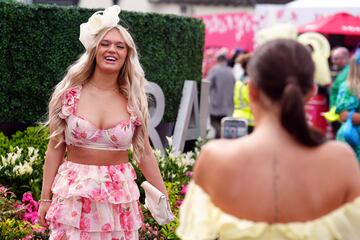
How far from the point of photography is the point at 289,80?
3158 mm

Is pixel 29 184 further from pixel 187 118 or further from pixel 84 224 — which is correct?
pixel 187 118

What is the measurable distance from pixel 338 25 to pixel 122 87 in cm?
1176

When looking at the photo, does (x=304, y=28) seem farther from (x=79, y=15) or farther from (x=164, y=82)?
(x=79, y=15)

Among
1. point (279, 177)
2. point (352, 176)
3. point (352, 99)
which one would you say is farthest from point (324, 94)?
point (279, 177)

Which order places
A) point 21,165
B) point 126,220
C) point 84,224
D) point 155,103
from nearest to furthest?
point 84,224, point 126,220, point 21,165, point 155,103

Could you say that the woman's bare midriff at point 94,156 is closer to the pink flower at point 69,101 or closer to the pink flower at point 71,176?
the pink flower at point 71,176

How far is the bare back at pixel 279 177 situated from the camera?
10.4 ft

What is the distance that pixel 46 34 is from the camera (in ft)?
28.6

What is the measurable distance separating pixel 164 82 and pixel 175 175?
6.39 ft

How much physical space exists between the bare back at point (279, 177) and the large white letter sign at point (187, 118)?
6760mm

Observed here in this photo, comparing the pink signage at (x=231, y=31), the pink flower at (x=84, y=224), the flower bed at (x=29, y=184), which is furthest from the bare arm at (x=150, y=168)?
the pink signage at (x=231, y=31)

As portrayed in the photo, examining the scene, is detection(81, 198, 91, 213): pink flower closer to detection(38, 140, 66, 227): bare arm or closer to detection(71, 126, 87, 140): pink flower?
detection(38, 140, 66, 227): bare arm

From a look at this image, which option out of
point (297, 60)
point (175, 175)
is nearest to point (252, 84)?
point (297, 60)

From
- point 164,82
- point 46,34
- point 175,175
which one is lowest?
point 175,175
